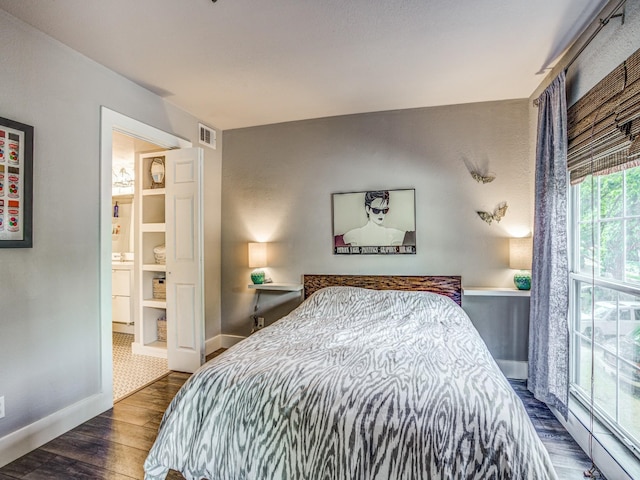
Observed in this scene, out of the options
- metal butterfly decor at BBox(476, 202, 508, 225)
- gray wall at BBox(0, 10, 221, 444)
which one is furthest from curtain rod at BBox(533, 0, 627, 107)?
gray wall at BBox(0, 10, 221, 444)

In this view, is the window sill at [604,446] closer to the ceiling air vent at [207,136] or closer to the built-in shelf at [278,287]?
the built-in shelf at [278,287]

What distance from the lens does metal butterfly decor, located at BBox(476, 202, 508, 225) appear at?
3012 mm

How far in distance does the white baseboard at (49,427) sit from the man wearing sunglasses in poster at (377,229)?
2.51 m

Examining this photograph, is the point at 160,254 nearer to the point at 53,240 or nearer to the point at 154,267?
the point at 154,267

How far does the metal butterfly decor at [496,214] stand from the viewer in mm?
3012

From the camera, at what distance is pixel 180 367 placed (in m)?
3.19

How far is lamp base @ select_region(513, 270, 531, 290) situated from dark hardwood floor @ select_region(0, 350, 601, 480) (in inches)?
35.1

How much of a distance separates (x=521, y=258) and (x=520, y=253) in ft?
0.14

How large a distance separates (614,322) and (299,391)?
1.84 meters

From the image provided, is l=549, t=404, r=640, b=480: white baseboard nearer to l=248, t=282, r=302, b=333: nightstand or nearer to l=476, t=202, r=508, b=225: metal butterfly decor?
l=476, t=202, r=508, b=225: metal butterfly decor

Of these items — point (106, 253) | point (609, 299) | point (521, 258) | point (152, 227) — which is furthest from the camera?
point (152, 227)

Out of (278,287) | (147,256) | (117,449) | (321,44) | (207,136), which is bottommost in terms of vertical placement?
(117,449)

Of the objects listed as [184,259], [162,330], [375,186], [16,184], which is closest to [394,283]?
[375,186]

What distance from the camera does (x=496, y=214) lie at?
303 cm
